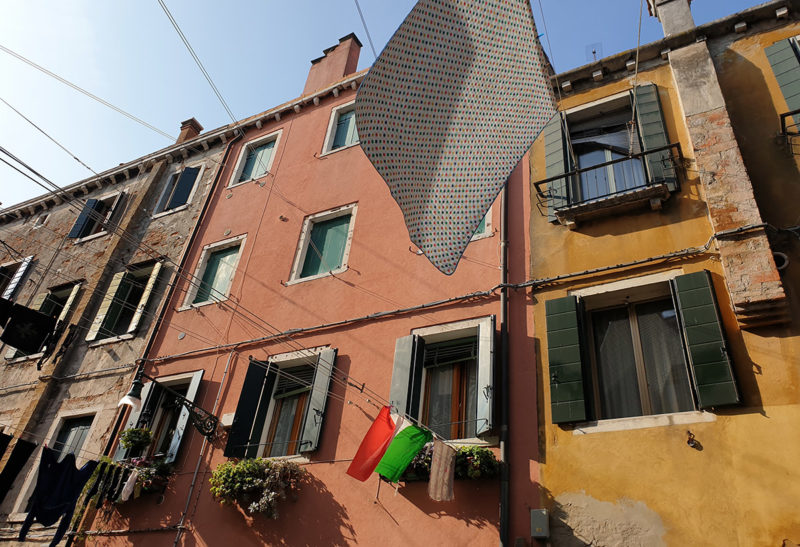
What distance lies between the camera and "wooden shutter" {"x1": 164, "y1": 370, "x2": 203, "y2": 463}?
30.4 ft

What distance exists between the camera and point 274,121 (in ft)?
47.9

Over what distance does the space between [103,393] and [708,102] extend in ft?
36.1

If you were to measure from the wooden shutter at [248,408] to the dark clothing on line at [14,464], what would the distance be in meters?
4.43

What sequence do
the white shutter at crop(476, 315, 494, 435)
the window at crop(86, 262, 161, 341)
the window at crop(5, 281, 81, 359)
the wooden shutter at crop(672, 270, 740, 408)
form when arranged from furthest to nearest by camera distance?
the window at crop(5, 281, 81, 359), the window at crop(86, 262, 161, 341), the white shutter at crop(476, 315, 494, 435), the wooden shutter at crop(672, 270, 740, 408)

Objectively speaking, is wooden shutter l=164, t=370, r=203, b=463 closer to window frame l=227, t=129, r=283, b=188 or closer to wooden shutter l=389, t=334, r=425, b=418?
wooden shutter l=389, t=334, r=425, b=418

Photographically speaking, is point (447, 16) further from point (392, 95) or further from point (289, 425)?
point (289, 425)

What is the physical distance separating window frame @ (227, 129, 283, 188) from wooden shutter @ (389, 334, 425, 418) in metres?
6.49

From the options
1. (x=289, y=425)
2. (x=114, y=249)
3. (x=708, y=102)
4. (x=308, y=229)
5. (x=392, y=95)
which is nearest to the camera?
(x=392, y=95)

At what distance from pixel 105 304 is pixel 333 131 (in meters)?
6.08

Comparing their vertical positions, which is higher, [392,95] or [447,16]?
[447,16]

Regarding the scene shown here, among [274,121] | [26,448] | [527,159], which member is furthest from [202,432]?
[274,121]

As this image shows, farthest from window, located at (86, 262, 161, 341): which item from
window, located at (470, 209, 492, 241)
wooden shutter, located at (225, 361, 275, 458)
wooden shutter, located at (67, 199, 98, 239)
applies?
window, located at (470, 209, 492, 241)

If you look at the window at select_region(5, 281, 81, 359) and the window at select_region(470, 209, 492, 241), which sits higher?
the window at select_region(5, 281, 81, 359)

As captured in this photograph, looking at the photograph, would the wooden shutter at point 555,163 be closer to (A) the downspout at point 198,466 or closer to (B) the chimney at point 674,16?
(B) the chimney at point 674,16
